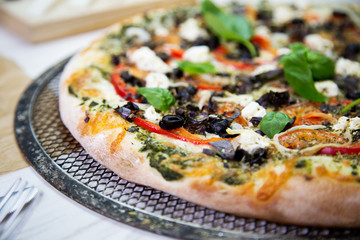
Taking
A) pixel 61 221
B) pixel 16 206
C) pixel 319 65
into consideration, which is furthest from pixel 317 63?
pixel 16 206

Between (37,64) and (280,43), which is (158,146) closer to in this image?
(280,43)

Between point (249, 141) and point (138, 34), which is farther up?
point (249, 141)

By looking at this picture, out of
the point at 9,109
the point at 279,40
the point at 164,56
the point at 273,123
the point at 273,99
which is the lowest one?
the point at 9,109

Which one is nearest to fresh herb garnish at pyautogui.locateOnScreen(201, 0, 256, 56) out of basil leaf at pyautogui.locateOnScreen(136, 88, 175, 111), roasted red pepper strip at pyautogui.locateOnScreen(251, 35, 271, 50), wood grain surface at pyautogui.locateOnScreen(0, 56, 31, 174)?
roasted red pepper strip at pyautogui.locateOnScreen(251, 35, 271, 50)

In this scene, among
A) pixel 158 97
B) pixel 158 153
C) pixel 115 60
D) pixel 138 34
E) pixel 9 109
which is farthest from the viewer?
pixel 138 34

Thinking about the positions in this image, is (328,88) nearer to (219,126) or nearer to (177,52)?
(219,126)

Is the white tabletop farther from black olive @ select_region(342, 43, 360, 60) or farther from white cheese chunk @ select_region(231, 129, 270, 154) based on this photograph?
black olive @ select_region(342, 43, 360, 60)

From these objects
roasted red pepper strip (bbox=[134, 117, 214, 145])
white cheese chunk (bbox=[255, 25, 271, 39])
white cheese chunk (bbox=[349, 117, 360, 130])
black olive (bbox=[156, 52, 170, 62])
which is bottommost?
white cheese chunk (bbox=[255, 25, 271, 39])
